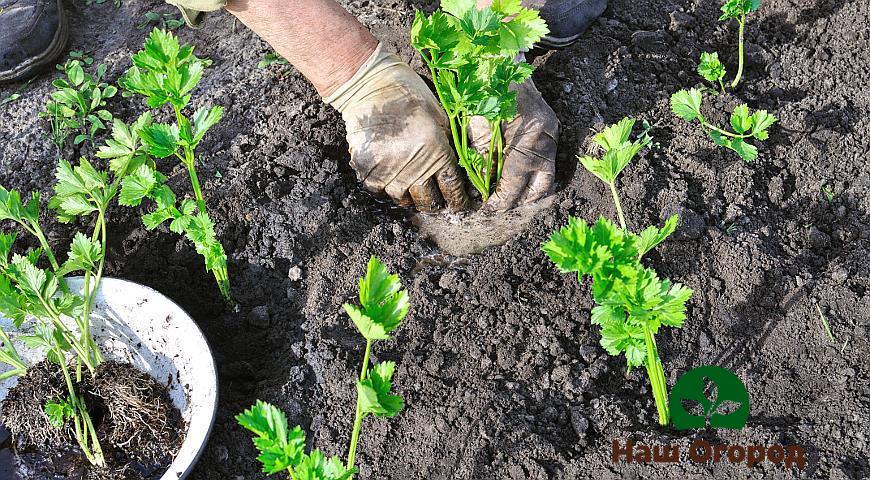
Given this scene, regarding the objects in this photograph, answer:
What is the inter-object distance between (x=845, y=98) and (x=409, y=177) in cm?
137

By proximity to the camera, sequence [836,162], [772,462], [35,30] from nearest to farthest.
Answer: [772,462]
[836,162]
[35,30]

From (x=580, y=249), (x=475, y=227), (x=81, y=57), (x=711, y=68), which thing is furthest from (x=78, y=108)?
(x=711, y=68)

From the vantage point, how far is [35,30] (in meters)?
2.70

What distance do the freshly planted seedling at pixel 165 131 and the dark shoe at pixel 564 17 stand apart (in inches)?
47.5

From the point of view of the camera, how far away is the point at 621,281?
1.45 meters

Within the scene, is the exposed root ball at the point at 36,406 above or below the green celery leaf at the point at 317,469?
below

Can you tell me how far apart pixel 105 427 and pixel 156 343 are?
0.80 feet

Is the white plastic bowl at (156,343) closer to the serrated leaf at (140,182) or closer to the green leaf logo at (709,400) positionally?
the serrated leaf at (140,182)

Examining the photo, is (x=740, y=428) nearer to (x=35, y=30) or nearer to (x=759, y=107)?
(x=759, y=107)

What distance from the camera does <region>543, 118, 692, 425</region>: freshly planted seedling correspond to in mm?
1423

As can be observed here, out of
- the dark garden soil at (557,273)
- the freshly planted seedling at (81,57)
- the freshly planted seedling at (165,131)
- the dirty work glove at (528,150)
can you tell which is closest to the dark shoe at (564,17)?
the dark garden soil at (557,273)

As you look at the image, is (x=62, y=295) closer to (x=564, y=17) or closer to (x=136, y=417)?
(x=136, y=417)

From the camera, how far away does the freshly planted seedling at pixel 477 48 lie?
5.66 feet

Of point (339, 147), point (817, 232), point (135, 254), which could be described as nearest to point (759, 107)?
point (817, 232)
